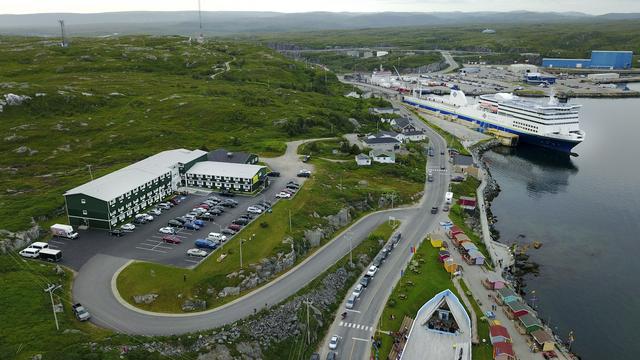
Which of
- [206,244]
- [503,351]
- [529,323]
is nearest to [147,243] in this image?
[206,244]

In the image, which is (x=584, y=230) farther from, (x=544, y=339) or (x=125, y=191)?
(x=125, y=191)

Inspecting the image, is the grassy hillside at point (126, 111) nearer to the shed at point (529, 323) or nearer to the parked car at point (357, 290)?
the parked car at point (357, 290)

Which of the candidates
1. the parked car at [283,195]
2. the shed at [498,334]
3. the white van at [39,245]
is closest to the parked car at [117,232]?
the white van at [39,245]

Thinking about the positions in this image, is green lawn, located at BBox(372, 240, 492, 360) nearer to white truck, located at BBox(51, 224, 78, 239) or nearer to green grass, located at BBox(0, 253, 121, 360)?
green grass, located at BBox(0, 253, 121, 360)

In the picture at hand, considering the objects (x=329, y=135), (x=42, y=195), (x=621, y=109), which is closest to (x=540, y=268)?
(x=329, y=135)

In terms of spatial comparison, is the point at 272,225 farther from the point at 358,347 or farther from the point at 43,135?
the point at 43,135
